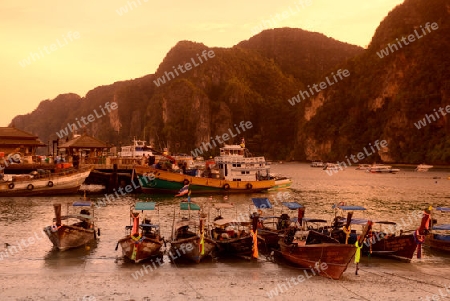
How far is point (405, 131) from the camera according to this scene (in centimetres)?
17062

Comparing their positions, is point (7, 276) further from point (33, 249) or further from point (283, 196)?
point (283, 196)

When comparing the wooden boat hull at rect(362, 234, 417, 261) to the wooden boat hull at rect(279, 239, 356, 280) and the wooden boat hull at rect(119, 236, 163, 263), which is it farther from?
the wooden boat hull at rect(119, 236, 163, 263)

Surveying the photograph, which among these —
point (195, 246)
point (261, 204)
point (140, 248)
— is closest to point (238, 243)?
point (195, 246)

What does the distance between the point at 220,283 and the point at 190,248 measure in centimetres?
407

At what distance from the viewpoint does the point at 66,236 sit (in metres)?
27.8

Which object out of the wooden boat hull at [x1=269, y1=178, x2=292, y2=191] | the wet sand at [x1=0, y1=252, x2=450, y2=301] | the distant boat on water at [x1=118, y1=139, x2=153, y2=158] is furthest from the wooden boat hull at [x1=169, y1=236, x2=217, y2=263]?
the distant boat on water at [x1=118, y1=139, x2=153, y2=158]

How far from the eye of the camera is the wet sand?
19.4m

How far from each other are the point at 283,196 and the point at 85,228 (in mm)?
38381

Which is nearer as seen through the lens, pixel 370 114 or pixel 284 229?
pixel 284 229

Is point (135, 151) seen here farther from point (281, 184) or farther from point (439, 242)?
point (439, 242)

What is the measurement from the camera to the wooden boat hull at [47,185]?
54469 mm

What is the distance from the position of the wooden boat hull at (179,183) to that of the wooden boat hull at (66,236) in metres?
30.6

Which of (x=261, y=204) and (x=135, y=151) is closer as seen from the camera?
(x=261, y=204)

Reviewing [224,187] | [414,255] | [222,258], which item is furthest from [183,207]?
[224,187]
